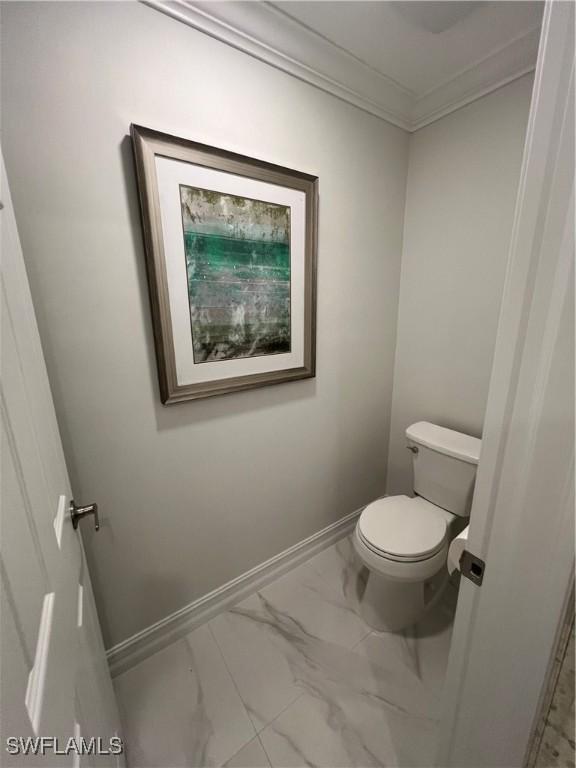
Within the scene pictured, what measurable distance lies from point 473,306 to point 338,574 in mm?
1544

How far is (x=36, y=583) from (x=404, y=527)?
1.33 meters

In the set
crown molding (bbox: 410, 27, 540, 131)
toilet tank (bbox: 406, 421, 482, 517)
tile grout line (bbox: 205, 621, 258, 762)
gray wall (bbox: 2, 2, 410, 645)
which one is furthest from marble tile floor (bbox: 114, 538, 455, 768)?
crown molding (bbox: 410, 27, 540, 131)

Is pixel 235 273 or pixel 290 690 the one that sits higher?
pixel 235 273

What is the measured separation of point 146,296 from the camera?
106cm

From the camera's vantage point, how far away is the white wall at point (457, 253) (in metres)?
1.32

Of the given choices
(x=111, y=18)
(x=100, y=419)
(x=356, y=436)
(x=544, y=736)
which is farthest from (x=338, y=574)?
(x=111, y=18)

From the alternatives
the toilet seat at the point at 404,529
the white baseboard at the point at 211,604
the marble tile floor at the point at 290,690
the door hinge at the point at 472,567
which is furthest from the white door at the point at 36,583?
the toilet seat at the point at 404,529

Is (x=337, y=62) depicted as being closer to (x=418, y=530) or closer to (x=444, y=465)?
(x=444, y=465)

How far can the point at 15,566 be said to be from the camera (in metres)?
0.41

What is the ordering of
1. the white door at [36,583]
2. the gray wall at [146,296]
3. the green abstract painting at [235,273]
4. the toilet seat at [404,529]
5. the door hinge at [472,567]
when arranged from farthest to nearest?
1. the toilet seat at [404,529]
2. the green abstract painting at [235,273]
3. the gray wall at [146,296]
4. the door hinge at [472,567]
5. the white door at [36,583]

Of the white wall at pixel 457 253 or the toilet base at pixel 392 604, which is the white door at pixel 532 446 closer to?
the toilet base at pixel 392 604

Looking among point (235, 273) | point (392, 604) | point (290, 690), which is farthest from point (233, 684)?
point (235, 273)

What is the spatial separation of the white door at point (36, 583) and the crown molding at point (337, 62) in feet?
2.90

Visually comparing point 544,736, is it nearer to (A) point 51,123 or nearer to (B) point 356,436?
(B) point 356,436
